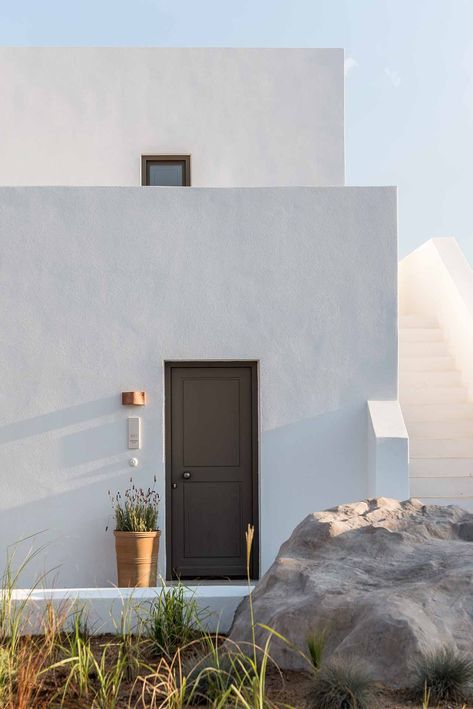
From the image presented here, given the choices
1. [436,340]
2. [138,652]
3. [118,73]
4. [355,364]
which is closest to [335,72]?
[118,73]

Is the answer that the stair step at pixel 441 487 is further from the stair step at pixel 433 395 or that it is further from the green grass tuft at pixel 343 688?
the green grass tuft at pixel 343 688

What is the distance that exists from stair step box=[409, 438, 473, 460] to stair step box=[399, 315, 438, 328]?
2.71m

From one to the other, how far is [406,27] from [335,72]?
13.5 feet

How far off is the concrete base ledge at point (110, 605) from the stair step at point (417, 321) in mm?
7381

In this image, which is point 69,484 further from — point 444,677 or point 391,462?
point 444,677

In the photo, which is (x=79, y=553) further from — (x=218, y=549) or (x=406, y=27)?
(x=406, y=27)

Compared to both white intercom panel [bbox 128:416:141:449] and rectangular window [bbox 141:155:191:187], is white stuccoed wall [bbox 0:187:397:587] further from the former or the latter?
rectangular window [bbox 141:155:191:187]

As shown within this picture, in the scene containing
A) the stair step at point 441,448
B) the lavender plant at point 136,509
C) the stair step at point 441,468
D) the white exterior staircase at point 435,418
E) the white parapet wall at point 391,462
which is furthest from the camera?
the stair step at point 441,448

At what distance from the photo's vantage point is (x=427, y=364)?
10930mm

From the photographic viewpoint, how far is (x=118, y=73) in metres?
11.4

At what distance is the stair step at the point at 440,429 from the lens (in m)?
9.62

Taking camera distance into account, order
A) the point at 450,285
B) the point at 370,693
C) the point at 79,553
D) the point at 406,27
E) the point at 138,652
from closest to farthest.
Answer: the point at 370,693, the point at 138,652, the point at 79,553, the point at 450,285, the point at 406,27

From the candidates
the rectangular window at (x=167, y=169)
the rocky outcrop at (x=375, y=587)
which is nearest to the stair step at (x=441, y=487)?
→ the rocky outcrop at (x=375, y=587)

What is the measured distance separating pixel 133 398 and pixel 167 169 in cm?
429
